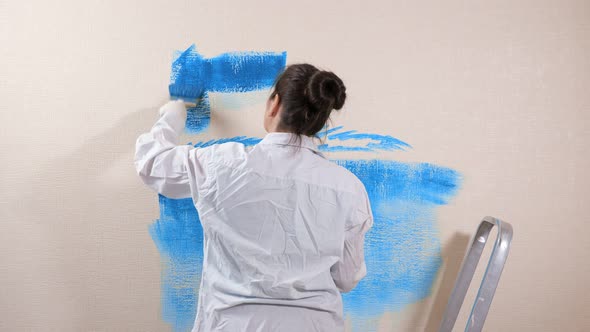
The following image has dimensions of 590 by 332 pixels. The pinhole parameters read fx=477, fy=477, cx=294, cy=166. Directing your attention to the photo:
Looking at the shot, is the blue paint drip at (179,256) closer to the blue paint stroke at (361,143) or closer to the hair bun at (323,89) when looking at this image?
the blue paint stroke at (361,143)

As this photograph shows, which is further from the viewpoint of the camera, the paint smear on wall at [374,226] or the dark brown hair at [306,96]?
the paint smear on wall at [374,226]

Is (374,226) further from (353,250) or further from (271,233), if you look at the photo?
(271,233)

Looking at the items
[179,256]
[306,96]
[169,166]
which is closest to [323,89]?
[306,96]

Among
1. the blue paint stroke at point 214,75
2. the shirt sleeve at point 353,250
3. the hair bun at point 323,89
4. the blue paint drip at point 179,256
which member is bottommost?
the blue paint drip at point 179,256

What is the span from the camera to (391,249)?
1444 millimetres

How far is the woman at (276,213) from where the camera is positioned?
3.22ft

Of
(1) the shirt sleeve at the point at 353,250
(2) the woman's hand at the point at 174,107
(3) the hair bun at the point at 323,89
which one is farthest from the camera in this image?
(2) the woman's hand at the point at 174,107

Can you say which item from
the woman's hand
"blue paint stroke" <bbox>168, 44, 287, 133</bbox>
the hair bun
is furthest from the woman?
"blue paint stroke" <bbox>168, 44, 287, 133</bbox>

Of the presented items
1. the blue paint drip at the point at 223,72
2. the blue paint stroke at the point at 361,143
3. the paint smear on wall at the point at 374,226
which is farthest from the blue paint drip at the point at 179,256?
the blue paint stroke at the point at 361,143

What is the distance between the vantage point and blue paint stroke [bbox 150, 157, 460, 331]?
140cm

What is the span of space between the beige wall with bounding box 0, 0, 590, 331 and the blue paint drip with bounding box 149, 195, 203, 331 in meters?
0.03

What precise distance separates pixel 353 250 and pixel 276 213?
0.78ft

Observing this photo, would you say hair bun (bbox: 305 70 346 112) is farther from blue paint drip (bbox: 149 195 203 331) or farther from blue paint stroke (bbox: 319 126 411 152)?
blue paint drip (bbox: 149 195 203 331)

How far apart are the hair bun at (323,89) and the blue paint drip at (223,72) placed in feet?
1.41
